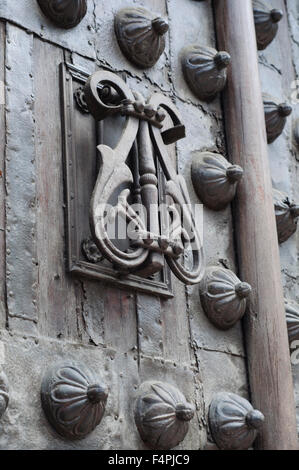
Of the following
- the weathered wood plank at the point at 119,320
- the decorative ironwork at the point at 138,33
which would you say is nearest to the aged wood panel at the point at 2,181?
the weathered wood plank at the point at 119,320

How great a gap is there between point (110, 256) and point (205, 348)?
59 cm

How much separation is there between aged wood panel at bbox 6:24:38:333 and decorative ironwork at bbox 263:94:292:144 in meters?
1.17

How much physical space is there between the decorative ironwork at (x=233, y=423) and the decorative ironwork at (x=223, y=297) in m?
0.27

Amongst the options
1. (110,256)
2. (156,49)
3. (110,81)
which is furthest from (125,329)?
(156,49)

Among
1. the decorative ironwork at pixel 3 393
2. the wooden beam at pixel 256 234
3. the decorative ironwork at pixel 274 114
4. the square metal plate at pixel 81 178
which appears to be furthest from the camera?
the decorative ironwork at pixel 274 114

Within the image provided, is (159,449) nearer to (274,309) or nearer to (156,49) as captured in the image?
(274,309)

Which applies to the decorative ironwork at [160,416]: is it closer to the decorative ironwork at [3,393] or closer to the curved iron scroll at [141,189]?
the curved iron scroll at [141,189]

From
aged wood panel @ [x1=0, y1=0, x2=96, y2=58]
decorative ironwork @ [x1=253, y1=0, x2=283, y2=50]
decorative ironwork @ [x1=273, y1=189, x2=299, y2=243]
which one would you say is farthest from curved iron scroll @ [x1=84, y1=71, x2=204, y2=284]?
decorative ironwork @ [x1=253, y1=0, x2=283, y2=50]

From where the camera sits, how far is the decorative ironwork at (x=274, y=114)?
3855 mm

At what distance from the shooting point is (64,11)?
123 inches

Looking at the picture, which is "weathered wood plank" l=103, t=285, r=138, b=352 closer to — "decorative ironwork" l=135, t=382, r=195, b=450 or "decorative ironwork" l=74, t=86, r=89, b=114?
"decorative ironwork" l=135, t=382, r=195, b=450

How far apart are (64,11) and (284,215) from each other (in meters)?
1.13

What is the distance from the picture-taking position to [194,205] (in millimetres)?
3414

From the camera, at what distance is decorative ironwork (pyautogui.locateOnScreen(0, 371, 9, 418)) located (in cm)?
246
